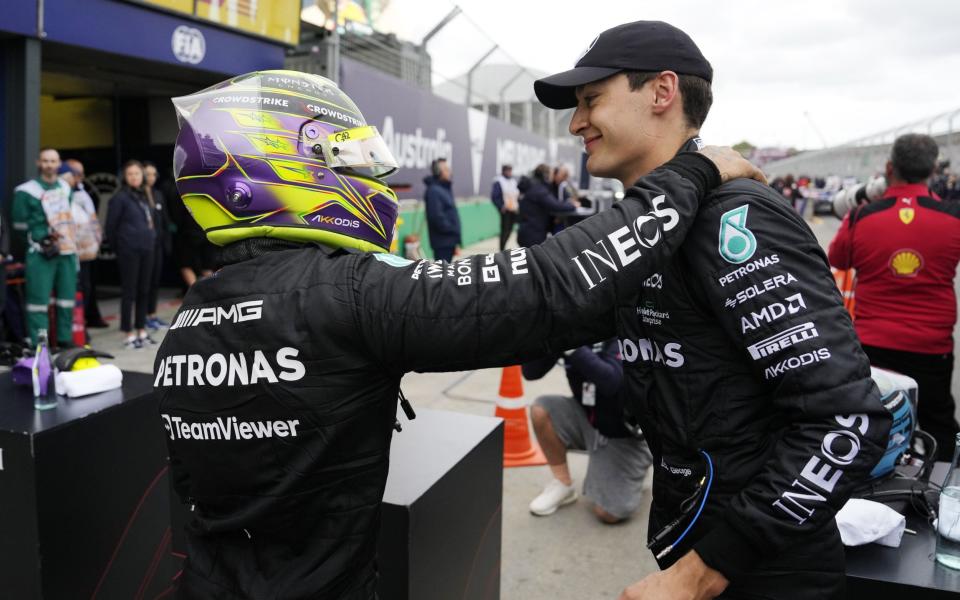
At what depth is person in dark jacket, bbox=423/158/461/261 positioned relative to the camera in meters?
9.71

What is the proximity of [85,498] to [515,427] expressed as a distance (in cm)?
273

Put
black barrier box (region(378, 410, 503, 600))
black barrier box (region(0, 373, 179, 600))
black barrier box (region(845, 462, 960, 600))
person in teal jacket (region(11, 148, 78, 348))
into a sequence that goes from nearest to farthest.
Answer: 1. black barrier box (region(845, 462, 960, 600))
2. black barrier box (region(378, 410, 503, 600))
3. black barrier box (region(0, 373, 179, 600))
4. person in teal jacket (region(11, 148, 78, 348))

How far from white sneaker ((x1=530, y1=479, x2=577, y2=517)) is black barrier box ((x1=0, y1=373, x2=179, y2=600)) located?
1883 millimetres

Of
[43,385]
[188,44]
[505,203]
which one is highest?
[188,44]

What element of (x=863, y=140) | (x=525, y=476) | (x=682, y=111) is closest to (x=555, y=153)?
(x=863, y=140)

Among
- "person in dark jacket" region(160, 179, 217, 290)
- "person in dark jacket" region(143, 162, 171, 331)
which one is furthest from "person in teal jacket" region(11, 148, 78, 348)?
"person in dark jacket" region(160, 179, 217, 290)

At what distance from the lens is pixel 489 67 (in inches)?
640

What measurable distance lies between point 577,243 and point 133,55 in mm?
7646

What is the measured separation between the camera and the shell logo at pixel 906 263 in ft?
11.4

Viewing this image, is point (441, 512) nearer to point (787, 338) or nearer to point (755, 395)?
point (755, 395)

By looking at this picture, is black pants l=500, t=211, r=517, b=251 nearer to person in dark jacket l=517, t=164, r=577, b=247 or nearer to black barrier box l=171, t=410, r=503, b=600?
person in dark jacket l=517, t=164, r=577, b=247

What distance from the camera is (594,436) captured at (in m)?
3.85

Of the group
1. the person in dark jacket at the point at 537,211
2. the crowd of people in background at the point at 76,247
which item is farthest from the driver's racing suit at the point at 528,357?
the person in dark jacket at the point at 537,211

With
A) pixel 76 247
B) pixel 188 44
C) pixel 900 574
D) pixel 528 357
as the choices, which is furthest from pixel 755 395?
pixel 188 44
